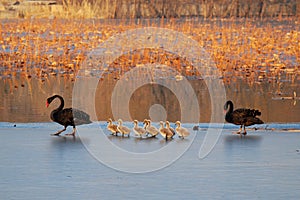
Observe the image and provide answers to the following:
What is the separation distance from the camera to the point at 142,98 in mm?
15250

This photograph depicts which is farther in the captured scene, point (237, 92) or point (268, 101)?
point (237, 92)

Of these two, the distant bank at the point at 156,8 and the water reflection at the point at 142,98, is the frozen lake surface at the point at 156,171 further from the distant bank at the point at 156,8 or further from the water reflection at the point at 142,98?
the distant bank at the point at 156,8

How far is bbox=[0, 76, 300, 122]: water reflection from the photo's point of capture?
524 inches

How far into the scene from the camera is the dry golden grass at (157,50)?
1986 cm

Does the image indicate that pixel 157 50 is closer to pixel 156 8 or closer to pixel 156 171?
pixel 156 8

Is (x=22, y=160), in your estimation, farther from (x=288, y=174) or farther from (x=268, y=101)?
(x=268, y=101)

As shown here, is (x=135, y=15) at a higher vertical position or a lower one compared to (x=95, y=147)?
higher

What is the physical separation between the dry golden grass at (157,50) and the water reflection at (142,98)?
1.02 metres

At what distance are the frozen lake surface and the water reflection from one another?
5.99 feet

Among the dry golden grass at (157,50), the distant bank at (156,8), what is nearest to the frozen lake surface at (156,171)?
the dry golden grass at (157,50)

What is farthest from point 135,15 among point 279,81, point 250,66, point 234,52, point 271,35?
point 279,81

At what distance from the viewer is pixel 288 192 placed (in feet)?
25.1

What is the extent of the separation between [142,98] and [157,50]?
773cm

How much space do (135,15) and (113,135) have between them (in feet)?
71.5
